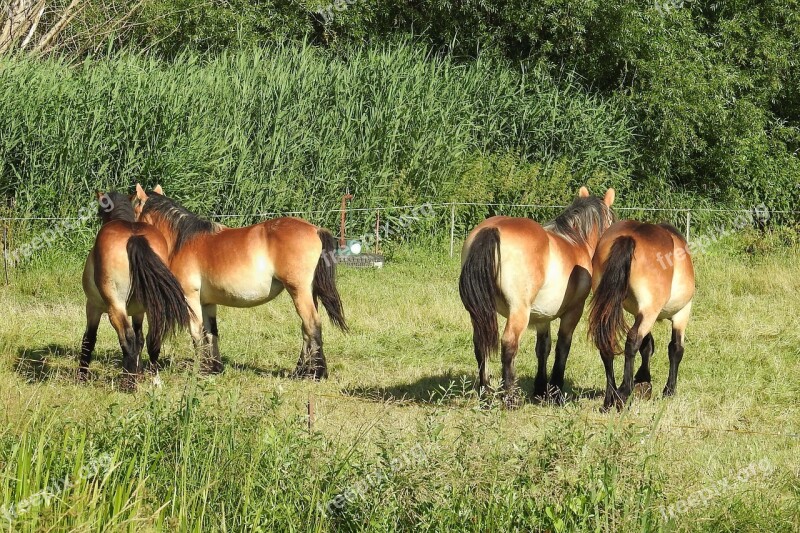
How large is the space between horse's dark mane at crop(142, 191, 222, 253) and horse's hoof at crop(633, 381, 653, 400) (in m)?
3.96

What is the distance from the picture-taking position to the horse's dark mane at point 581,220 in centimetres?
808

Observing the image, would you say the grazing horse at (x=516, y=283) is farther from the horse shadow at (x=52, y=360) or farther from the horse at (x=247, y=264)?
the horse shadow at (x=52, y=360)

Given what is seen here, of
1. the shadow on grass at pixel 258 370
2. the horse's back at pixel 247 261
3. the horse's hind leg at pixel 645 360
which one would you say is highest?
the horse's back at pixel 247 261

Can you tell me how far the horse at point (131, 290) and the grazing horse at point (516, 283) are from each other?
7.74ft

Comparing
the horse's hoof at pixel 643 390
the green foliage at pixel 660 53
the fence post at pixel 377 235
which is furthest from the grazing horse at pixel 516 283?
the green foliage at pixel 660 53

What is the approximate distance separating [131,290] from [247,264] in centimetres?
110

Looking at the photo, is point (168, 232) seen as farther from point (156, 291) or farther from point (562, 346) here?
point (562, 346)

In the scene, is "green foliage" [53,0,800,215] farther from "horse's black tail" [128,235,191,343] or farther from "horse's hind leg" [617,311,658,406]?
"horse's black tail" [128,235,191,343]

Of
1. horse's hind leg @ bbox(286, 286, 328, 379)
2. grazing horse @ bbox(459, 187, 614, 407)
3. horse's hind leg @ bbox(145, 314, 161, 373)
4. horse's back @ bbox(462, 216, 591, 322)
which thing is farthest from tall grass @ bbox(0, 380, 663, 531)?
horse's hind leg @ bbox(286, 286, 328, 379)

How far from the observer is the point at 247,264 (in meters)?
8.65

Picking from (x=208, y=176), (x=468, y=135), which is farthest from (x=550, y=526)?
(x=468, y=135)

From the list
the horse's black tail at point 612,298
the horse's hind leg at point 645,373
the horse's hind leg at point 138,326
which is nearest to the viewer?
the horse's black tail at point 612,298

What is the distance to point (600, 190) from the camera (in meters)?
19.0

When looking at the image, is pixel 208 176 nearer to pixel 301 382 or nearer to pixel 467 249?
pixel 301 382
